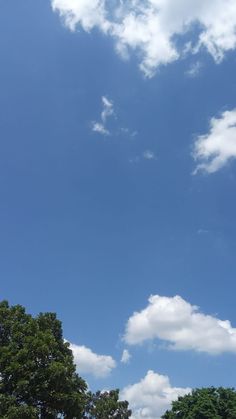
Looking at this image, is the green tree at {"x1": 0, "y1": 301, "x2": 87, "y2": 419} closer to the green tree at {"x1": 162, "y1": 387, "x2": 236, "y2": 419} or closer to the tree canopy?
the tree canopy

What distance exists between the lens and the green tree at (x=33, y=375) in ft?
95.0

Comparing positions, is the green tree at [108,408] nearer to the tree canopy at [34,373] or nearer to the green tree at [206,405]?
the green tree at [206,405]

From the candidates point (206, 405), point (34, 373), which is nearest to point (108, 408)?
point (206, 405)

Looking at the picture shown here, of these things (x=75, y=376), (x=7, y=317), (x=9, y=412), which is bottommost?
(x=9, y=412)

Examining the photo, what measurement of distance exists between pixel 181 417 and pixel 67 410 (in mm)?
30437

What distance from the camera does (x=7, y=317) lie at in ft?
107

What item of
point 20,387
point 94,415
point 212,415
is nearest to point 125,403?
point 94,415

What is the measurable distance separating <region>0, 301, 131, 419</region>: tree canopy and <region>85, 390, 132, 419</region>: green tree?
28.5 meters

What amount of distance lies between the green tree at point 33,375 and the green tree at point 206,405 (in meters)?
26.5

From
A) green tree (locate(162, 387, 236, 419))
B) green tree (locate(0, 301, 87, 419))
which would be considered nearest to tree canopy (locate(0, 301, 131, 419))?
green tree (locate(0, 301, 87, 419))

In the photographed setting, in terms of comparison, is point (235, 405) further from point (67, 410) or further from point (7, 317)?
point (7, 317)

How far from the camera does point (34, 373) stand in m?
29.5

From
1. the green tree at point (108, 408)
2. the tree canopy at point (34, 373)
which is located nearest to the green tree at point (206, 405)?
the green tree at point (108, 408)

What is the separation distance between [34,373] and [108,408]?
33.6 meters
